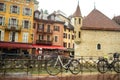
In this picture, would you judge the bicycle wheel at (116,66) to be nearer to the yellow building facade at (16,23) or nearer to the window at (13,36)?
the yellow building facade at (16,23)

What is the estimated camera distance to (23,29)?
42500 millimetres

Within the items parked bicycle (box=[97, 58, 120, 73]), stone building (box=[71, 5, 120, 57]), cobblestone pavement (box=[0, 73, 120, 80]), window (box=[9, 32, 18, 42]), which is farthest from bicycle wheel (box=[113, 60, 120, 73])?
window (box=[9, 32, 18, 42])

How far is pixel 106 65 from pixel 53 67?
3.97 m

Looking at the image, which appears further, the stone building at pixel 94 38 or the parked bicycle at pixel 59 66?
the stone building at pixel 94 38

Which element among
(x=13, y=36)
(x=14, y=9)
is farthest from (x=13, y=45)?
(x=14, y=9)

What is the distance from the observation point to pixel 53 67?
13.5 metres

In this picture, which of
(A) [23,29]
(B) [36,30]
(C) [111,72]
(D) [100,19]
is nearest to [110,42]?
(D) [100,19]

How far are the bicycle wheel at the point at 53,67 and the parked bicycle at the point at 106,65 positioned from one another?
292 centimetres

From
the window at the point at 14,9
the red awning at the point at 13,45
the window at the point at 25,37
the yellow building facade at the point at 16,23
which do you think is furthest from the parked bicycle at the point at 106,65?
the window at the point at 14,9

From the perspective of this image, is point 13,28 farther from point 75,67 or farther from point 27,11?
point 75,67

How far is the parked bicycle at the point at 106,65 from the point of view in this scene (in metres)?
15.1

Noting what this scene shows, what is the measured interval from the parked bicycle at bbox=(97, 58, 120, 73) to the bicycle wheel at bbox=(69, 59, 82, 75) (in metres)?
1.50

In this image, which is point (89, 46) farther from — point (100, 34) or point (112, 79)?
point (112, 79)

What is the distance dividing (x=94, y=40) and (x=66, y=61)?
1444 centimetres
